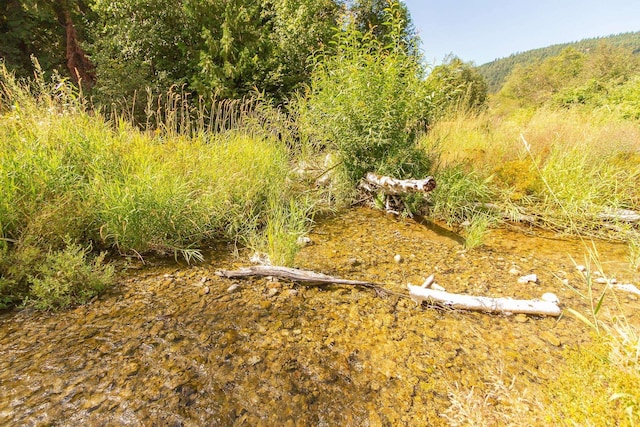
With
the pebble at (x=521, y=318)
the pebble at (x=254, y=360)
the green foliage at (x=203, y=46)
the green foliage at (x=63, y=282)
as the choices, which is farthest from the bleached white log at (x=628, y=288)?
the green foliage at (x=203, y=46)

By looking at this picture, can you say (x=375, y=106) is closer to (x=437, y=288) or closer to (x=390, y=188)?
(x=390, y=188)

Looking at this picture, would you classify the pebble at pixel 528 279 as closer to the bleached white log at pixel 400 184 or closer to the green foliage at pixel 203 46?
the bleached white log at pixel 400 184

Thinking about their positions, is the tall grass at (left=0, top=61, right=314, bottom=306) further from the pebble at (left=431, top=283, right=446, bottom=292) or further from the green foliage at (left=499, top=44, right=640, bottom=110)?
the green foliage at (left=499, top=44, right=640, bottom=110)

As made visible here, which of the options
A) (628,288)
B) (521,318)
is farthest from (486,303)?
(628,288)

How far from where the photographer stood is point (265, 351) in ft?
5.02

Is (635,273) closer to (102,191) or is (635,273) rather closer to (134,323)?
(134,323)

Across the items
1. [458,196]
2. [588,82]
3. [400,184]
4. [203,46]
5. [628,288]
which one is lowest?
[628,288]

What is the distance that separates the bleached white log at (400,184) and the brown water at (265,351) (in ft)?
2.74

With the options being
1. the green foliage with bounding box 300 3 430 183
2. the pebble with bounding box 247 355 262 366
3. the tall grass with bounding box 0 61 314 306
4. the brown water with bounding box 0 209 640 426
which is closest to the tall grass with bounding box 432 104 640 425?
the green foliage with bounding box 300 3 430 183

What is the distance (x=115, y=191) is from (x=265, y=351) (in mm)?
1699

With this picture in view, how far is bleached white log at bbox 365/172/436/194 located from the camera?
8.84 ft

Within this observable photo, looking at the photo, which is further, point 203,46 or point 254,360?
point 203,46

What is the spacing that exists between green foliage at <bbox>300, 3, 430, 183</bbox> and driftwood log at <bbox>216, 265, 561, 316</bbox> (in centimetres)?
182

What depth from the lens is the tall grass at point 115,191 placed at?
1.92m
